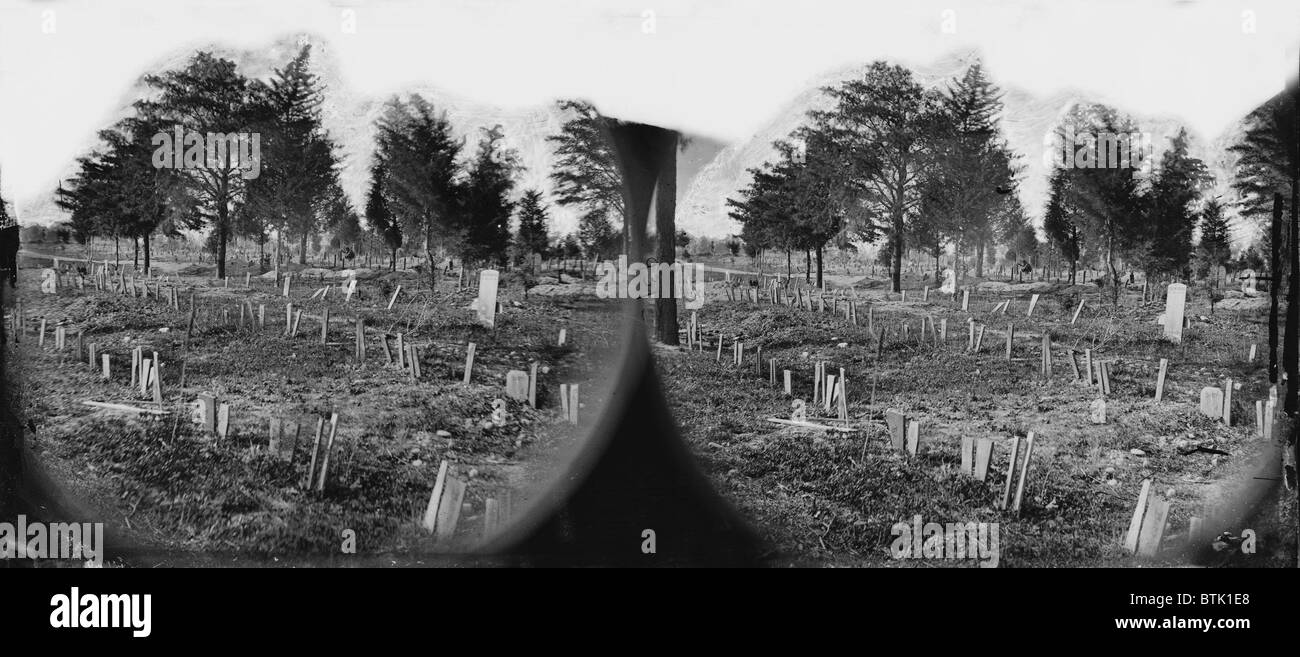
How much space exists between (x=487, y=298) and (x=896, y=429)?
273 cm

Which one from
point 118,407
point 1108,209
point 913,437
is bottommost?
point 913,437

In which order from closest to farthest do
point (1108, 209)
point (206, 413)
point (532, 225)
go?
point (206, 413)
point (532, 225)
point (1108, 209)

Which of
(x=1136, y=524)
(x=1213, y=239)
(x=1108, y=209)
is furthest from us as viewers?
(x=1108, y=209)

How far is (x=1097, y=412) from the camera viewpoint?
15.0 ft

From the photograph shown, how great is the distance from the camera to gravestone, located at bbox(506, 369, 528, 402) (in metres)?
4.41

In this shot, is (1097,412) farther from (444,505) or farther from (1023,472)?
(444,505)

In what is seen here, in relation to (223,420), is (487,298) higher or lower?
higher

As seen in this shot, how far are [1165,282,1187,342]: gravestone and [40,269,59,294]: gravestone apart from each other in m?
7.20

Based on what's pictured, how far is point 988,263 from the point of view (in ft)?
15.9

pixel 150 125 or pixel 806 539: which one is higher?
pixel 150 125

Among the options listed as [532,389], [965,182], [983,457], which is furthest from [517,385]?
[965,182]
